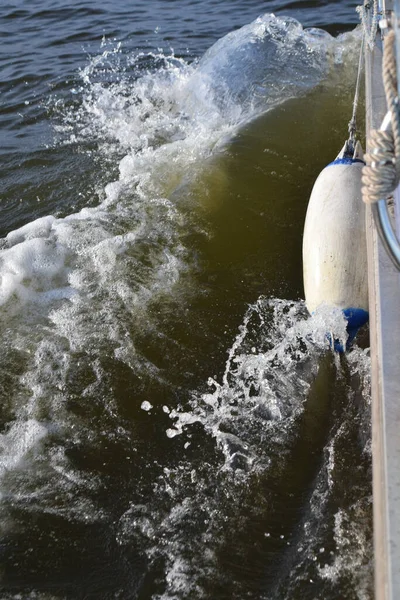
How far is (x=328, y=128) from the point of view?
18.5 ft

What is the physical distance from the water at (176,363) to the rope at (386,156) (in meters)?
1.35

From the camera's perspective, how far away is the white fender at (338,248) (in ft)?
10.3

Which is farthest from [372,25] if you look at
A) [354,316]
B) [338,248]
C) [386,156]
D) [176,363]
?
[386,156]

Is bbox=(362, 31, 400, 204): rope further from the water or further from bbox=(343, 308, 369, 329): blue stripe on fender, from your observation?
bbox=(343, 308, 369, 329): blue stripe on fender

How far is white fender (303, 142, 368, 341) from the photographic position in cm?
314

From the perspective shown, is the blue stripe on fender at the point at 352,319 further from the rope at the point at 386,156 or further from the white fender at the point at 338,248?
the rope at the point at 386,156

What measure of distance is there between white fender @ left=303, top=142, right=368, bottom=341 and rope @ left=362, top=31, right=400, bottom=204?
1596 millimetres

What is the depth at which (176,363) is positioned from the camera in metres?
3.13

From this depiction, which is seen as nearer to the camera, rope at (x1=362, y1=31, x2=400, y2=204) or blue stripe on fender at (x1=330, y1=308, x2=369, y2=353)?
rope at (x1=362, y1=31, x2=400, y2=204)

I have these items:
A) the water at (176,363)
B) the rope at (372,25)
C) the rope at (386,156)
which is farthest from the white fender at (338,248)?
the rope at (372,25)

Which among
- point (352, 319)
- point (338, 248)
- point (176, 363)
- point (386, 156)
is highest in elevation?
point (386, 156)

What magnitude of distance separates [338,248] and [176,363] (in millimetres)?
1173

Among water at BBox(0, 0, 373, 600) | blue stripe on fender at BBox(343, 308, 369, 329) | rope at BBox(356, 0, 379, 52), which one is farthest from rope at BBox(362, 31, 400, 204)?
rope at BBox(356, 0, 379, 52)

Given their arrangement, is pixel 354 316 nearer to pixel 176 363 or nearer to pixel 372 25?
pixel 176 363
